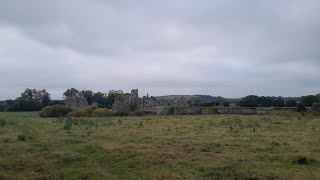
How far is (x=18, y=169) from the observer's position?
45.7 ft

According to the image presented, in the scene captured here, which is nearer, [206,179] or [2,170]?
[206,179]

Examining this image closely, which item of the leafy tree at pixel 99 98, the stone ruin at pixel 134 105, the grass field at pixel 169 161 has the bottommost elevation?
the grass field at pixel 169 161

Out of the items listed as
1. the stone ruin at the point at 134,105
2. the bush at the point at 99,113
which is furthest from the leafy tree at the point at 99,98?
the bush at the point at 99,113

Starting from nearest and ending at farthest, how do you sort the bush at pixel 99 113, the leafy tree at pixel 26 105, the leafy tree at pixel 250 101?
the bush at pixel 99 113, the leafy tree at pixel 250 101, the leafy tree at pixel 26 105

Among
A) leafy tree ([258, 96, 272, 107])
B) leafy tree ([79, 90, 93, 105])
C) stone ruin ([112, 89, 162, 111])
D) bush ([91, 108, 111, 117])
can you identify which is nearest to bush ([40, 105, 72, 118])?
bush ([91, 108, 111, 117])

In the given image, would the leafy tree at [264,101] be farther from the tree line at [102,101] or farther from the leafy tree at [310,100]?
the leafy tree at [310,100]

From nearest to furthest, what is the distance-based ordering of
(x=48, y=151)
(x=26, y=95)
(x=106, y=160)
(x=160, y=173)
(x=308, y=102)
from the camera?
1. (x=160, y=173)
2. (x=106, y=160)
3. (x=48, y=151)
4. (x=308, y=102)
5. (x=26, y=95)

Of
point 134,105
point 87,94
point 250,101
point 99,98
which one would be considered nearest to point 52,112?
point 134,105

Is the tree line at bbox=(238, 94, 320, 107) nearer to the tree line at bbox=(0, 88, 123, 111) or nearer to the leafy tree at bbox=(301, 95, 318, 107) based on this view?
the leafy tree at bbox=(301, 95, 318, 107)

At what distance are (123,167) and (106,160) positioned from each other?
1660 mm

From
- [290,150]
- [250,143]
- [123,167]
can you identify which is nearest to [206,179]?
[123,167]

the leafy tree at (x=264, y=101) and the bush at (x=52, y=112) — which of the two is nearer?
the bush at (x=52, y=112)

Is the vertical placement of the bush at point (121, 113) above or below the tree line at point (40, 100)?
below

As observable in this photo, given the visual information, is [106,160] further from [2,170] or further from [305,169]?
[305,169]
